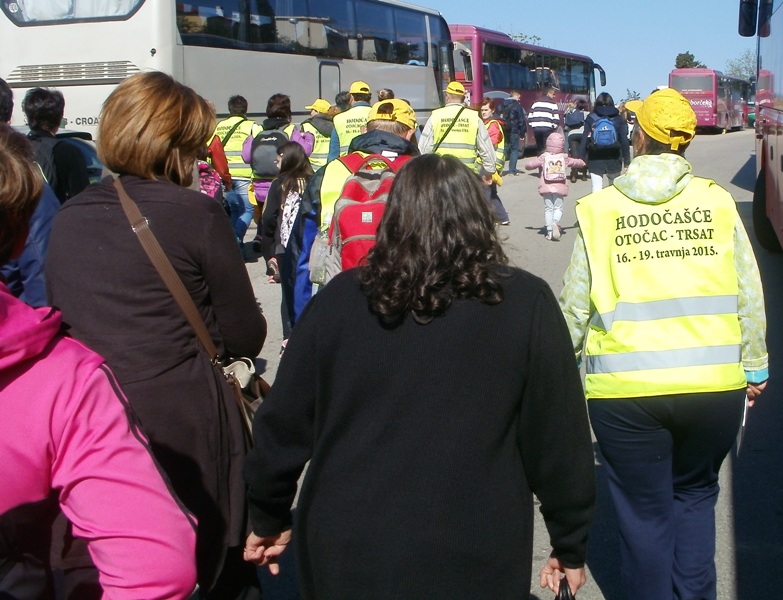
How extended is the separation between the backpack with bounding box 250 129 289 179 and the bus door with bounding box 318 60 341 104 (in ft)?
25.0

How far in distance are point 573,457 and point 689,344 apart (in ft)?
2.70

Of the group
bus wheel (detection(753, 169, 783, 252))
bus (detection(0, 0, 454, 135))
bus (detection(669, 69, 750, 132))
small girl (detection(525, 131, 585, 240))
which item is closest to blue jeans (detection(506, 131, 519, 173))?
bus (detection(0, 0, 454, 135))

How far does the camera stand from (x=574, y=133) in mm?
19859

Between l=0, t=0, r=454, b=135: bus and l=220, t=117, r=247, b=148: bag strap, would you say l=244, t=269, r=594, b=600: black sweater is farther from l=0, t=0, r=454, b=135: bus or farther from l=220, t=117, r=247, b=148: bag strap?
l=0, t=0, r=454, b=135: bus

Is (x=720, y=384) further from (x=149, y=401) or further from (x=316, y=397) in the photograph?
(x=149, y=401)

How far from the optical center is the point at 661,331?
114 inches

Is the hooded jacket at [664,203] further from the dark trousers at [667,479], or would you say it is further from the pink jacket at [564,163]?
the pink jacket at [564,163]

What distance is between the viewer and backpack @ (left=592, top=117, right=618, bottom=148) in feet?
45.1

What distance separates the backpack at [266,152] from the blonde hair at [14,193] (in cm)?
813

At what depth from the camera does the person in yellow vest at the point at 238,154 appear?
10898 mm

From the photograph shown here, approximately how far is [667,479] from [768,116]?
896cm

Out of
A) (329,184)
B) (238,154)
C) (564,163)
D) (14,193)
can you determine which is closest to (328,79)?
(564,163)

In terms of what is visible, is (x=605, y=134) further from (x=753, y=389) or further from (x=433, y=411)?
(x=433, y=411)

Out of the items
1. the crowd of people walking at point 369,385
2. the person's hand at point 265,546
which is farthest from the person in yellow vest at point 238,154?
the person's hand at point 265,546
